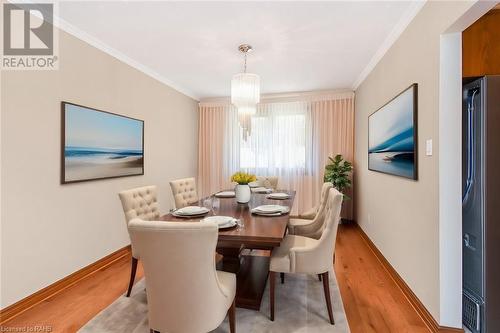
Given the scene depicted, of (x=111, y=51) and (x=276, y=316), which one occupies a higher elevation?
(x=111, y=51)

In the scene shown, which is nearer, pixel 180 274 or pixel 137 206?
pixel 180 274

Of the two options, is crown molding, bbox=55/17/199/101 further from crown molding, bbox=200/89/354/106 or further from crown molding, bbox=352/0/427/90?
crown molding, bbox=352/0/427/90

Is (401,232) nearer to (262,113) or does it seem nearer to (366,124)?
(366,124)

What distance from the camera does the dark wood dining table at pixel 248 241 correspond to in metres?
1.61

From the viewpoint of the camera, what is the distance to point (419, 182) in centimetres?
204

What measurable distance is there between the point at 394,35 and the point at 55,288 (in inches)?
162

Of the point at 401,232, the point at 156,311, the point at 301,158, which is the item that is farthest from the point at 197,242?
the point at 301,158

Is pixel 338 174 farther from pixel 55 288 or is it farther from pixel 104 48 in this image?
pixel 55 288

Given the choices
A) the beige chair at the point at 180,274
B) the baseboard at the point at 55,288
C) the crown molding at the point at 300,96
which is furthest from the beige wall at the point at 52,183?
the crown molding at the point at 300,96

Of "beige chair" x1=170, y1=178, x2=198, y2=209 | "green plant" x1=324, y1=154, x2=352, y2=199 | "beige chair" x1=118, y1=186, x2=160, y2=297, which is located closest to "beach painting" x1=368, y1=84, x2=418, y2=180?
"green plant" x1=324, y1=154, x2=352, y2=199

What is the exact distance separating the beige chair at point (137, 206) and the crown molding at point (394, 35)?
289cm

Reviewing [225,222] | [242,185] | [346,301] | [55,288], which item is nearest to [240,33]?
[242,185]

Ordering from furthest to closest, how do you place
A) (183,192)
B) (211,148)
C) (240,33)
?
(211,148) < (183,192) < (240,33)

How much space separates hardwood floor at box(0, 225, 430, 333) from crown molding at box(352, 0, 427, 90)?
2.46 meters
